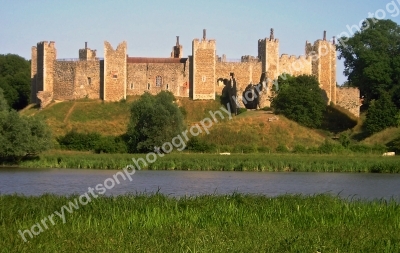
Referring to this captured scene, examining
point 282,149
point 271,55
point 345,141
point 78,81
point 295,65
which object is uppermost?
point 271,55

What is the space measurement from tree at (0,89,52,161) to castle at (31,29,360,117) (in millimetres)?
14562

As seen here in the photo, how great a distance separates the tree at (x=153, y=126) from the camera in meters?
36.6

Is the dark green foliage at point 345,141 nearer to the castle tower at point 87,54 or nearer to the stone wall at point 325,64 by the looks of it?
the stone wall at point 325,64

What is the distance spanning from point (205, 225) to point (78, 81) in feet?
122

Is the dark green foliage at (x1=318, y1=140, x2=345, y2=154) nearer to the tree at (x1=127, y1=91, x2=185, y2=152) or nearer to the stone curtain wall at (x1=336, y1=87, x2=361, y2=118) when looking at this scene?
the tree at (x1=127, y1=91, x2=185, y2=152)

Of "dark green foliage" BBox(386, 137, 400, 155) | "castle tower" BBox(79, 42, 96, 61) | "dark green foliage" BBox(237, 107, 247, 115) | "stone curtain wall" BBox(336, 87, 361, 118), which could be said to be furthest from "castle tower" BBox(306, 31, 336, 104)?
"castle tower" BBox(79, 42, 96, 61)

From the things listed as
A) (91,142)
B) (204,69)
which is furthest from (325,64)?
(91,142)

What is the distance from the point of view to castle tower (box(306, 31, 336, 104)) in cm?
5066

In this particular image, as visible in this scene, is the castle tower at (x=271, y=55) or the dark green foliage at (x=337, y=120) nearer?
the dark green foliage at (x=337, y=120)

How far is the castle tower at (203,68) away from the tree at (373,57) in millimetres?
8727

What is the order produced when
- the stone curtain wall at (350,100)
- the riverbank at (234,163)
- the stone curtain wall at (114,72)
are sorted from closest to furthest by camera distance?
the riverbank at (234,163) → the stone curtain wall at (114,72) → the stone curtain wall at (350,100)

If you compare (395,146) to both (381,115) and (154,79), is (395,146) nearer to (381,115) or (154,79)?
(381,115)

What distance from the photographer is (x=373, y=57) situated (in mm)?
47000

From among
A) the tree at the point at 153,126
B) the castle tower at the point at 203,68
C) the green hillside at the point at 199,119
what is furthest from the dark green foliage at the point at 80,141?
the castle tower at the point at 203,68
